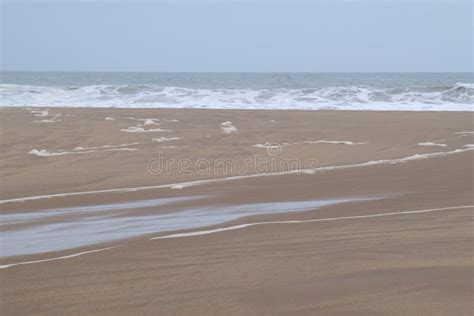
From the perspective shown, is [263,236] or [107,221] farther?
[107,221]

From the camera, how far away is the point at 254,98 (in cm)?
2356

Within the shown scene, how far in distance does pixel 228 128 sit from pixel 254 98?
12.1m

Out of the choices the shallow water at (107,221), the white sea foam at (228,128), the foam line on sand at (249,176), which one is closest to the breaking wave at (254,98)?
the white sea foam at (228,128)

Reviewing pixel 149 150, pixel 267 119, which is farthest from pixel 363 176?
pixel 267 119

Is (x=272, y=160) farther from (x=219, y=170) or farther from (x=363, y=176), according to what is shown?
(x=363, y=176)

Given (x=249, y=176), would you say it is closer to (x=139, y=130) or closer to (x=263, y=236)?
(x=263, y=236)

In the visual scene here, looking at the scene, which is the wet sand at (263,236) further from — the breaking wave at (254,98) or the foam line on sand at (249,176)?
the breaking wave at (254,98)

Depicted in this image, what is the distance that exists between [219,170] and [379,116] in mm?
9078

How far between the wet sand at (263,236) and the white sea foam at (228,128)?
5.17ft

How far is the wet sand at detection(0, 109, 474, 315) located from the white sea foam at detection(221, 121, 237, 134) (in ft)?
5.17

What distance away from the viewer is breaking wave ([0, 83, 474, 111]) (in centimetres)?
2044

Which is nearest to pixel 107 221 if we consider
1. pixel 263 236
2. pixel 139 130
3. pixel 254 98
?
pixel 263 236

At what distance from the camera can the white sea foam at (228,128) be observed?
438 inches

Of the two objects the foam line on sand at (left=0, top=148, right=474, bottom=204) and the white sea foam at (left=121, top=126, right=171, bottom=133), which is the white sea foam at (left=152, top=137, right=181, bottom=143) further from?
the foam line on sand at (left=0, top=148, right=474, bottom=204)
